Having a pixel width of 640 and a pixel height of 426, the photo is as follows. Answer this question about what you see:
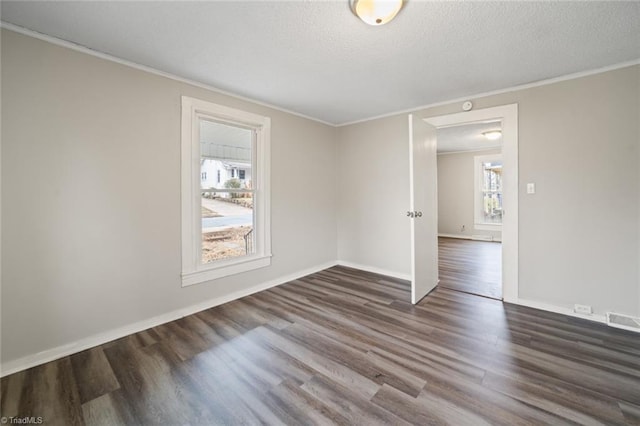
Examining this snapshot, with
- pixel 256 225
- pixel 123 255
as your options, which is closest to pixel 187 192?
pixel 123 255

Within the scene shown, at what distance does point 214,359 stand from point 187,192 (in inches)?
63.8

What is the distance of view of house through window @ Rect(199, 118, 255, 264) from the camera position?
299 cm

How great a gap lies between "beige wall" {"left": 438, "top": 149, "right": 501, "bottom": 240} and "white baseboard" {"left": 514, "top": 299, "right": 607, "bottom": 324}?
4.64 meters

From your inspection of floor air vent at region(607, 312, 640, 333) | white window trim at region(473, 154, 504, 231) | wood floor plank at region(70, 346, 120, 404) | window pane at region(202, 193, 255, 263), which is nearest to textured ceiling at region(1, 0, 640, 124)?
window pane at region(202, 193, 255, 263)

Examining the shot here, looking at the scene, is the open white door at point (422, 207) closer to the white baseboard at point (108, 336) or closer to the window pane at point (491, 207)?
the white baseboard at point (108, 336)

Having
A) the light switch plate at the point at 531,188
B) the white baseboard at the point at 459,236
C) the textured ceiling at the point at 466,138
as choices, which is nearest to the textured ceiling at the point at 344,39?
the light switch plate at the point at 531,188

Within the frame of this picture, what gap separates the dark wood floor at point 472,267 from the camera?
3491 mm

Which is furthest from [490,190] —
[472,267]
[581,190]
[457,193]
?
[581,190]

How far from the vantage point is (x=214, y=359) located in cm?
199

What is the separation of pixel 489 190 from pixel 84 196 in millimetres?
8254

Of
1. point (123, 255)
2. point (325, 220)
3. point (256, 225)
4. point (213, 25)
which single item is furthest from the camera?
point (325, 220)

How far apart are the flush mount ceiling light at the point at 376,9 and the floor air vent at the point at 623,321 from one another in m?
3.26

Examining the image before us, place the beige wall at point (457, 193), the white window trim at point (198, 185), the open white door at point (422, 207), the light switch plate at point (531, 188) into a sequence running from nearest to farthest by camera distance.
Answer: the white window trim at point (198, 185) < the light switch plate at point (531, 188) < the open white door at point (422, 207) < the beige wall at point (457, 193)

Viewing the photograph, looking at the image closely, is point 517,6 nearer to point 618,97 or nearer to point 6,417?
point 618,97
